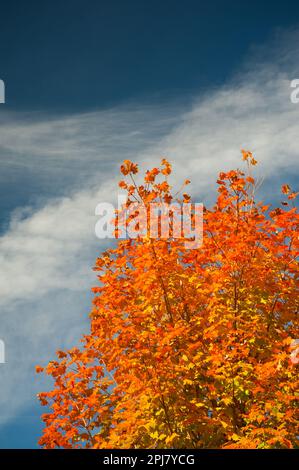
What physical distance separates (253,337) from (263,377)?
1391 millimetres

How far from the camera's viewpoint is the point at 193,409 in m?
13.0

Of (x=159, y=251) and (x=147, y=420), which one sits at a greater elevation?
(x=159, y=251)

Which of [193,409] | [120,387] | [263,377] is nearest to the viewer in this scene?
[263,377]

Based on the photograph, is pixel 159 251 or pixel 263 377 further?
pixel 159 251

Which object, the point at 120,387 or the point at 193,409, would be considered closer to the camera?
the point at 193,409

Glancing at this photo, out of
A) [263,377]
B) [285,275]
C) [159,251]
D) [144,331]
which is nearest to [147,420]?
[144,331]
